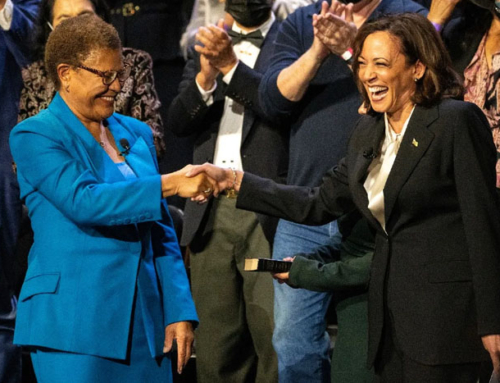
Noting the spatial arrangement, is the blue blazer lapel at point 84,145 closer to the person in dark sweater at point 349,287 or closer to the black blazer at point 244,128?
the person in dark sweater at point 349,287

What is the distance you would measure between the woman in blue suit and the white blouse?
60 centimetres

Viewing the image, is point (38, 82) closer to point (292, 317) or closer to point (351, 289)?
point (292, 317)

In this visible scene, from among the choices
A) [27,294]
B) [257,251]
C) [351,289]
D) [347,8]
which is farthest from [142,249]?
[347,8]

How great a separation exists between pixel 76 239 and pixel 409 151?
1135 millimetres

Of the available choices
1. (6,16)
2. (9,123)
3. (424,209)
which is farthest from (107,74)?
(6,16)

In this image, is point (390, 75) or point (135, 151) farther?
point (135, 151)

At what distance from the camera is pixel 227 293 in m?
4.31

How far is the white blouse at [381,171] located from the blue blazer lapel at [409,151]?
5 centimetres

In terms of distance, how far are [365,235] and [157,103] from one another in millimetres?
1572

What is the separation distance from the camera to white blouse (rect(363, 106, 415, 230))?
9.96 feet

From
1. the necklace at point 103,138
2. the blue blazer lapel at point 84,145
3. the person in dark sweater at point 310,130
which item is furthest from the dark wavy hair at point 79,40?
the person in dark sweater at point 310,130

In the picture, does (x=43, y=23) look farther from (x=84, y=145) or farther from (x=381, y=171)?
(x=381, y=171)

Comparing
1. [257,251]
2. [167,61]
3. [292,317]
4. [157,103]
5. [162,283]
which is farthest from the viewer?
[167,61]

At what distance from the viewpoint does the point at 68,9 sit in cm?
451
